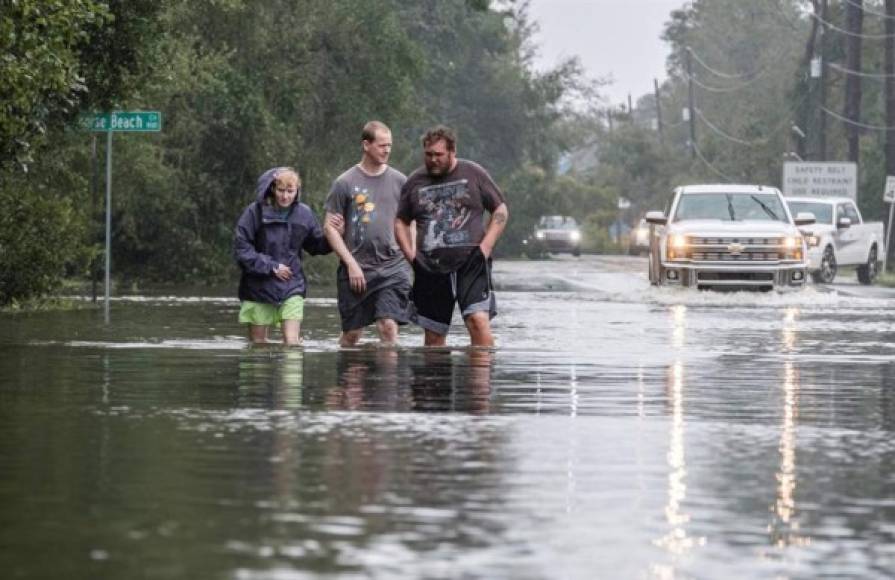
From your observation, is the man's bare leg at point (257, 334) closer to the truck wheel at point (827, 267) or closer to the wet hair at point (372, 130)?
the wet hair at point (372, 130)

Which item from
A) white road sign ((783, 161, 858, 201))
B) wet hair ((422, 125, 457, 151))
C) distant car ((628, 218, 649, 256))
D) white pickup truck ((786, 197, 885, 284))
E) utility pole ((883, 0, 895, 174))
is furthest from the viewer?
distant car ((628, 218, 649, 256))

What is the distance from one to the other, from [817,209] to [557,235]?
144 feet

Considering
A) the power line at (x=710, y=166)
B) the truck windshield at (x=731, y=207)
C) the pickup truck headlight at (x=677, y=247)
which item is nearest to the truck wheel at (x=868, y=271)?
the truck windshield at (x=731, y=207)

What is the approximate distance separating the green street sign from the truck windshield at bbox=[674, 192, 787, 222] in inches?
468

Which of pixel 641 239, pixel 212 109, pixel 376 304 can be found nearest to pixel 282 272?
pixel 376 304

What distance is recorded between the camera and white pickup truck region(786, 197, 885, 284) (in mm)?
50438

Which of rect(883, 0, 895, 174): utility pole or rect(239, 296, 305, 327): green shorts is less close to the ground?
rect(883, 0, 895, 174): utility pole

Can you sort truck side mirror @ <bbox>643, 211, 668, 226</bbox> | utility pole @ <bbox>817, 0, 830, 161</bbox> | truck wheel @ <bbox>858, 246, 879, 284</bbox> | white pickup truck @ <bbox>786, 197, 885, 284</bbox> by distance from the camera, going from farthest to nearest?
utility pole @ <bbox>817, 0, 830, 161</bbox> → truck wheel @ <bbox>858, 246, 879, 284</bbox> → white pickup truck @ <bbox>786, 197, 885, 284</bbox> → truck side mirror @ <bbox>643, 211, 668, 226</bbox>

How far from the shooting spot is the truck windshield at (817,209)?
2083 inches

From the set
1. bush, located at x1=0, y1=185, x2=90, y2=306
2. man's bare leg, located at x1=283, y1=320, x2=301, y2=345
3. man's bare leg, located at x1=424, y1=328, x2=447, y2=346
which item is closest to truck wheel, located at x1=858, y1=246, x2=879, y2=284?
bush, located at x1=0, y1=185, x2=90, y2=306

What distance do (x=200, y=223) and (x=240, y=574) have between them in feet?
123

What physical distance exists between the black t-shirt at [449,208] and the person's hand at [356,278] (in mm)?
522

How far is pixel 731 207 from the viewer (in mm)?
37094

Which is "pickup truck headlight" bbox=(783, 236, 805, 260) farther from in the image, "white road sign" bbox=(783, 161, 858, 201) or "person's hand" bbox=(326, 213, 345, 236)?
"white road sign" bbox=(783, 161, 858, 201)
